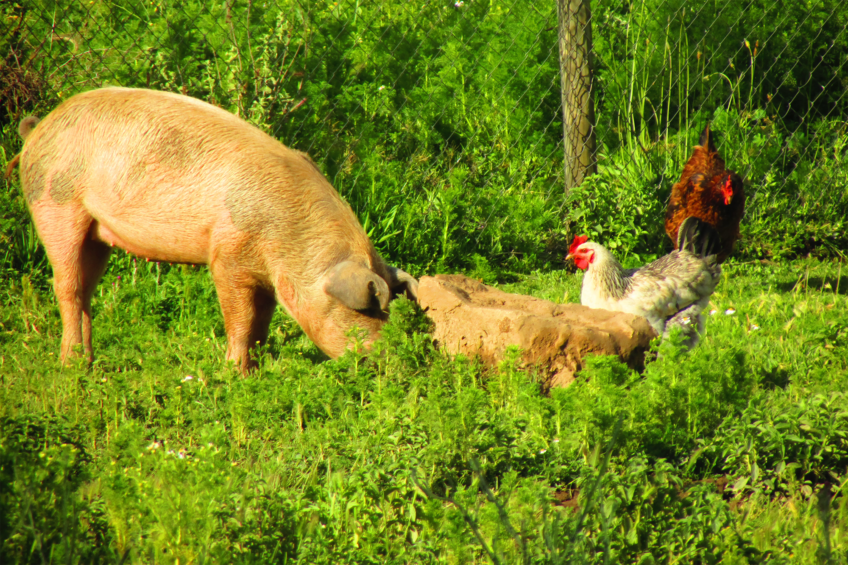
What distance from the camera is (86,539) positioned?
2068 millimetres

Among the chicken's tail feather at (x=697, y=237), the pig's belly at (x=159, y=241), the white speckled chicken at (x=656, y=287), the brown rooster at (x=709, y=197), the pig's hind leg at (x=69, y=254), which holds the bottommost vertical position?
the pig's hind leg at (x=69, y=254)

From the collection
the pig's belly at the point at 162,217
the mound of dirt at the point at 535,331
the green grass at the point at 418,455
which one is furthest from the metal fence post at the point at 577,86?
the pig's belly at the point at 162,217

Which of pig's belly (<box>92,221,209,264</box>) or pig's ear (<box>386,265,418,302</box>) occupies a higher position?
pig's ear (<box>386,265,418,302</box>)

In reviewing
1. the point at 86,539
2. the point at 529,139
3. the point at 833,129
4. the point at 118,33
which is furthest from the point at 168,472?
the point at 833,129

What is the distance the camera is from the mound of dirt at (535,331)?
3506 mm

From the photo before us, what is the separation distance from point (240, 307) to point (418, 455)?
5.25 feet

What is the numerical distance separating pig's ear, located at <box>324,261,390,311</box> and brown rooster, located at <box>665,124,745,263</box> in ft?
9.61

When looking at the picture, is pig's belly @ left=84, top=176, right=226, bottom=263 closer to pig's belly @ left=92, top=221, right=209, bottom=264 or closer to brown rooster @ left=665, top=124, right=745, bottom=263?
pig's belly @ left=92, top=221, right=209, bottom=264

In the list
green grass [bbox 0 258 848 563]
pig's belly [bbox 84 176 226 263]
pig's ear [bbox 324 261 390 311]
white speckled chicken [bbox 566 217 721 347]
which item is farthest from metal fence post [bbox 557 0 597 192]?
pig's belly [bbox 84 176 226 263]

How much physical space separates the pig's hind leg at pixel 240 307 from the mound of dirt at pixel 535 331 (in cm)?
88

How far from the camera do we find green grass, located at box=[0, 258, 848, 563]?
2012mm

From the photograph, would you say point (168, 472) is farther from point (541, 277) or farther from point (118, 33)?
point (118, 33)

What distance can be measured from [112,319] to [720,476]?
3866mm

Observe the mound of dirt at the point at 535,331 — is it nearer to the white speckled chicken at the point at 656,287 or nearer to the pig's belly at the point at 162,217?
the white speckled chicken at the point at 656,287
